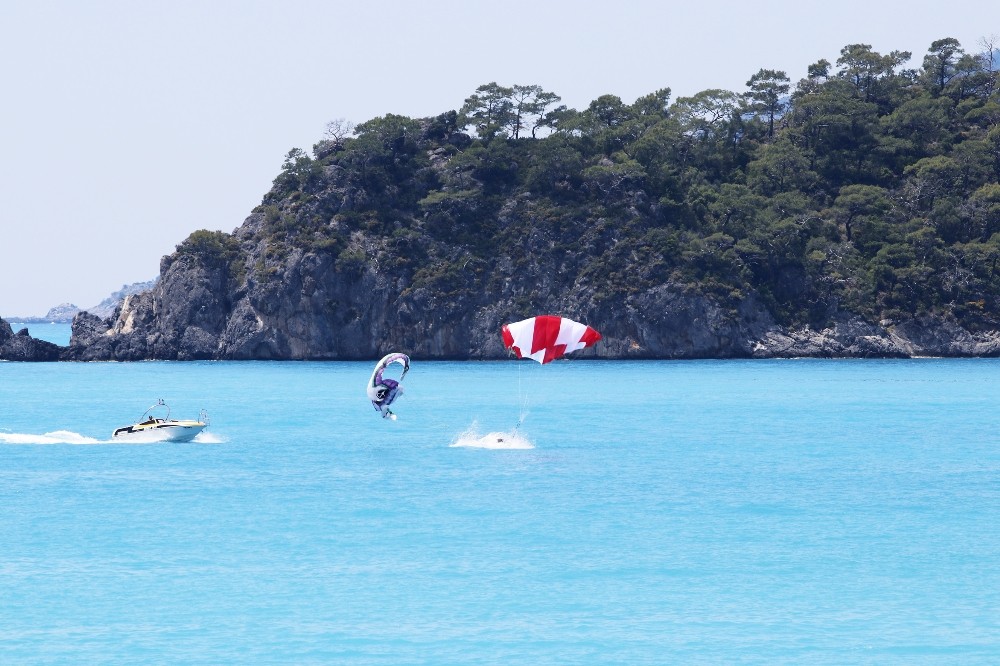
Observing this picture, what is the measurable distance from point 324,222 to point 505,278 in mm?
22640

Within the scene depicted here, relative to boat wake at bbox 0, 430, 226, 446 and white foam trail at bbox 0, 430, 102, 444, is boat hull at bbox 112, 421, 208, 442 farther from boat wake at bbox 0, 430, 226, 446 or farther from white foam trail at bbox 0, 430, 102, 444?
white foam trail at bbox 0, 430, 102, 444

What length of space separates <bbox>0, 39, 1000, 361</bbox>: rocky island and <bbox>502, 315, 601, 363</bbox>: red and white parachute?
87842mm

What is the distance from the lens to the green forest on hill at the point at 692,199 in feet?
445

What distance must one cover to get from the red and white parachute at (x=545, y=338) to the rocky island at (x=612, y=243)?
8784cm

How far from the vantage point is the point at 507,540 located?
34.7 metres

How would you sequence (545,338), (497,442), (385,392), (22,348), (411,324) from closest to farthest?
(545,338), (385,392), (497,442), (411,324), (22,348)

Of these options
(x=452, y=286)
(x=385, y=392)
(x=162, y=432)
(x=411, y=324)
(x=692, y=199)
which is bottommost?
(x=162, y=432)

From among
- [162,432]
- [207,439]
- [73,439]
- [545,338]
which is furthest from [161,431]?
[545,338]

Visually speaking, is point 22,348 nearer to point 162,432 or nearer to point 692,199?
point 692,199

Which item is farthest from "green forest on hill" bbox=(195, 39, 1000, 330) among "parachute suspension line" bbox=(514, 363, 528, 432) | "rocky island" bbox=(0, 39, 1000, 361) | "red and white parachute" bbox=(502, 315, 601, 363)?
"red and white parachute" bbox=(502, 315, 601, 363)

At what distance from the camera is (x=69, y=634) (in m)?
25.3

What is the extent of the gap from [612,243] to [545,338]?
96.0 m

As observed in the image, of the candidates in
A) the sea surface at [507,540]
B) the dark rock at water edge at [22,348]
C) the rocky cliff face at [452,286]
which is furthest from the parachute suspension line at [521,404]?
the dark rock at water edge at [22,348]

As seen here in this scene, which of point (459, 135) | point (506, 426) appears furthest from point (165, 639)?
point (459, 135)
